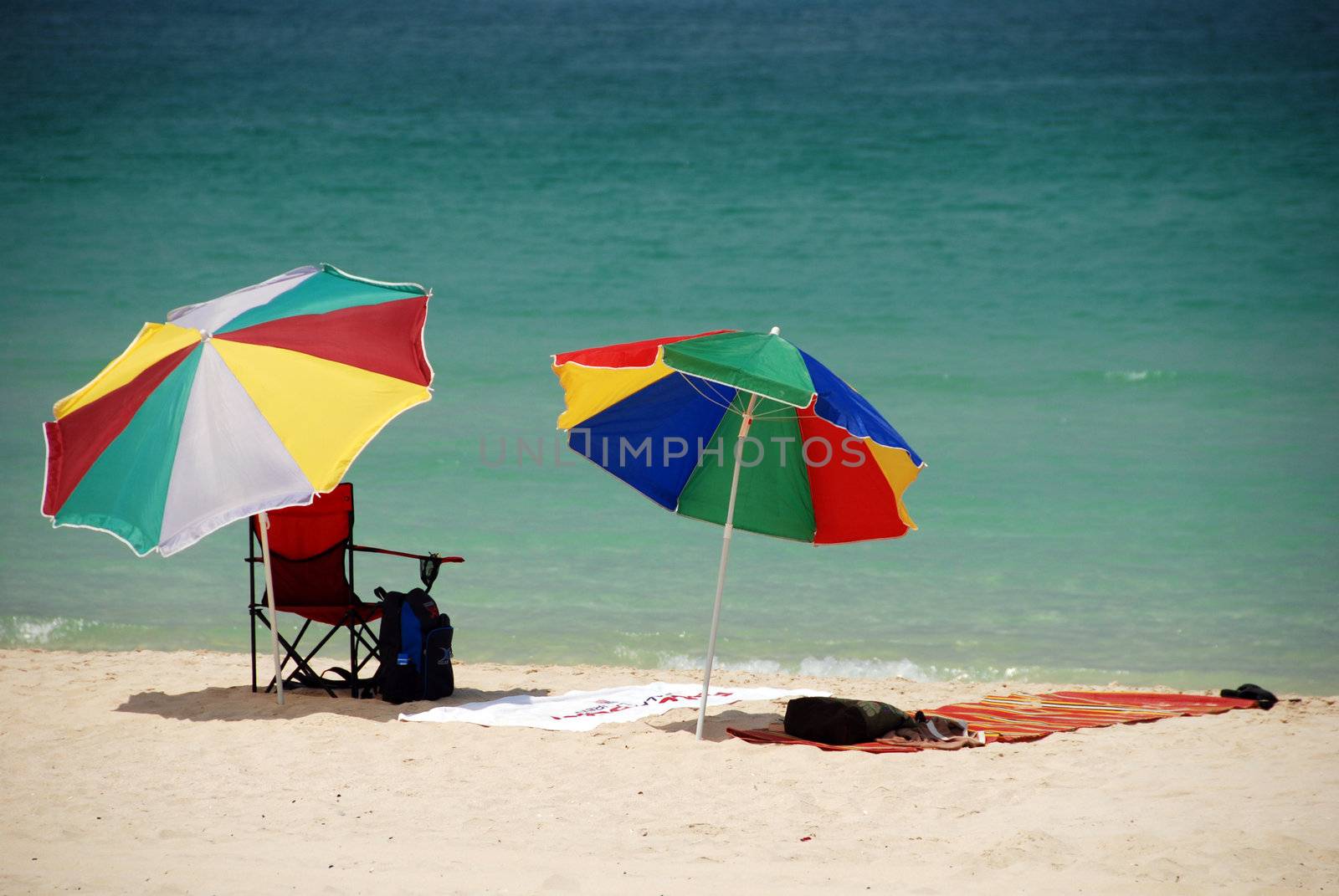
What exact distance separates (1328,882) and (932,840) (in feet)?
3.22

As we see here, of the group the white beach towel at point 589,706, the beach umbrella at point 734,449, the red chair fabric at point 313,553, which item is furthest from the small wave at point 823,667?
the red chair fabric at point 313,553

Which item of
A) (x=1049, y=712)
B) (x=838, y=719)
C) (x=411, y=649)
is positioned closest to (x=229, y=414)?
(x=411, y=649)

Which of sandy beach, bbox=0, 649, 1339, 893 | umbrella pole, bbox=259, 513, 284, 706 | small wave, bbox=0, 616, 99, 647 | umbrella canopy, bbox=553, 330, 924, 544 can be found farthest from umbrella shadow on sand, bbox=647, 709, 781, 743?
small wave, bbox=0, 616, 99, 647

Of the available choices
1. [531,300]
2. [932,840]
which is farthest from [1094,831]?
[531,300]

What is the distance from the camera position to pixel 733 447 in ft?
16.1

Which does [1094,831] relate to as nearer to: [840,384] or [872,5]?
[840,384]

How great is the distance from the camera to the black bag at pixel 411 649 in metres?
5.15

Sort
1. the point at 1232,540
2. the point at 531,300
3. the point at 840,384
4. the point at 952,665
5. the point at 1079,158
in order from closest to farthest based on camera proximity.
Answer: the point at 840,384 < the point at 952,665 < the point at 1232,540 < the point at 531,300 < the point at 1079,158

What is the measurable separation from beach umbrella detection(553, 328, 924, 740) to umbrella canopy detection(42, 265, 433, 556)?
70cm

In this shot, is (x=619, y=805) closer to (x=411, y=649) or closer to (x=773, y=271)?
(x=411, y=649)

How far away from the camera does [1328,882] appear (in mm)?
3166

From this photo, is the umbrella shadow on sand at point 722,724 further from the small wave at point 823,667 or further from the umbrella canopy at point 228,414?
the umbrella canopy at point 228,414

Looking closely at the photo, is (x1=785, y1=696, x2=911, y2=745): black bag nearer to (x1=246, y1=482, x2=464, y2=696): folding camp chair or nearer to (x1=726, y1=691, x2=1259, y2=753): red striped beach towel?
(x1=726, y1=691, x2=1259, y2=753): red striped beach towel

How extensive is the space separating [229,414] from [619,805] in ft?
6.83
